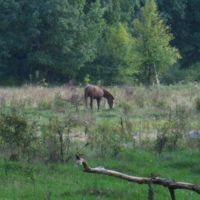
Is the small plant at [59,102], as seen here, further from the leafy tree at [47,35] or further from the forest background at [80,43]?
the leafy tree at [47,35]

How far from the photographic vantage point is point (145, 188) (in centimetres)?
870

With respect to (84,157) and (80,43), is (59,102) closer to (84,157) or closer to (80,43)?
(84,157)

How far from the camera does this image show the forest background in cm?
3678

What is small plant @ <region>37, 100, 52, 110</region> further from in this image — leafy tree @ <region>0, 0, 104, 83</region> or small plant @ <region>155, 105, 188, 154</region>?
leafy tree @ <region>0, 0, 104, 83</region>

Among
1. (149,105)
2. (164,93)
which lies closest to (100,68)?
(164,93)

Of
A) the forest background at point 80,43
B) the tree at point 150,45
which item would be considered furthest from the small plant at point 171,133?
the forest background at point 80,43

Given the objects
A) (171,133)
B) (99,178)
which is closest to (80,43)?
(171,133)

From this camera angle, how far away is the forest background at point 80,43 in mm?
36781

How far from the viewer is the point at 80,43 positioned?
1697 inches

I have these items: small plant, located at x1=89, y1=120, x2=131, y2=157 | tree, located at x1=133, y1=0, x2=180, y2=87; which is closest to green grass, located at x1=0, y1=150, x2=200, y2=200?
small plant, located at x1=89, y1=120, x2=131, y2=157

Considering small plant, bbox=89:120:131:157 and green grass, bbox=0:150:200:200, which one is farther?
small plant, bbox=89:120:131:157

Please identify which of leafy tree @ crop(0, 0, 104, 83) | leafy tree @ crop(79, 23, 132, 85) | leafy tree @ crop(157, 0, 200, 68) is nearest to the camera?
leafy tree @ crop(0, 0, 104, 83)

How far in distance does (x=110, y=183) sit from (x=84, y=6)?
4054 cm

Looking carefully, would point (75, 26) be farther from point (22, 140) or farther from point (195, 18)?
point (22, 140)
